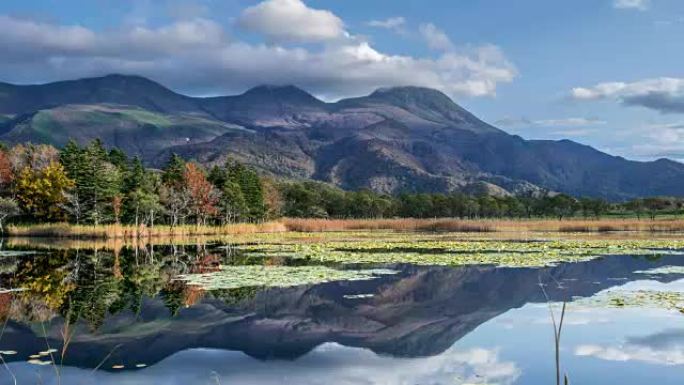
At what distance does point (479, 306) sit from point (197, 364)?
12010 mm

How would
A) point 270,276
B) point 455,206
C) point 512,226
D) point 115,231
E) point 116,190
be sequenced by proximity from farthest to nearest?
point 455,206
point 512,226
point 116,190
point 115,231
point 270,276

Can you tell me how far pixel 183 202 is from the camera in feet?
302

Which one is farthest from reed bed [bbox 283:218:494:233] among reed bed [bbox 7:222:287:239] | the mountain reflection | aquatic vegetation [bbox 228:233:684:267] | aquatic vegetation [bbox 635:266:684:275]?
the mountain reflection

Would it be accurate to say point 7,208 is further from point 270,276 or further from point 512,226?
point 512,226

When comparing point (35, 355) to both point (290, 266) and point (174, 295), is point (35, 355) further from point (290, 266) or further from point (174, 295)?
point (290, 266)

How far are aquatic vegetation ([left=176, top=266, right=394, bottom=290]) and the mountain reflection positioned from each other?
3.01ft

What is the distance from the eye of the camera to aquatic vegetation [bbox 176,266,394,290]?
2933 centimetres

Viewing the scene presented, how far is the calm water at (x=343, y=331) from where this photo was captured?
46.8 feet

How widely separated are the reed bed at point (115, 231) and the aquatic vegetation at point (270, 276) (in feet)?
157

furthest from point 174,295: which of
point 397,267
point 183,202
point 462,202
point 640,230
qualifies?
point 462,202

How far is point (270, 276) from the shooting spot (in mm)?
31672

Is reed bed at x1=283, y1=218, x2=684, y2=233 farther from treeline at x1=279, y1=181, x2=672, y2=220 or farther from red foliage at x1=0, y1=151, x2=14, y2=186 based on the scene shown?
red foliage at x1=0, y1=151, x2=14, y2=186

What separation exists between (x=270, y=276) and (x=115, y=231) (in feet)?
178

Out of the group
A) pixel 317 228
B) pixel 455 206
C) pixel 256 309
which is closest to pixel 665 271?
pixel 256 309
